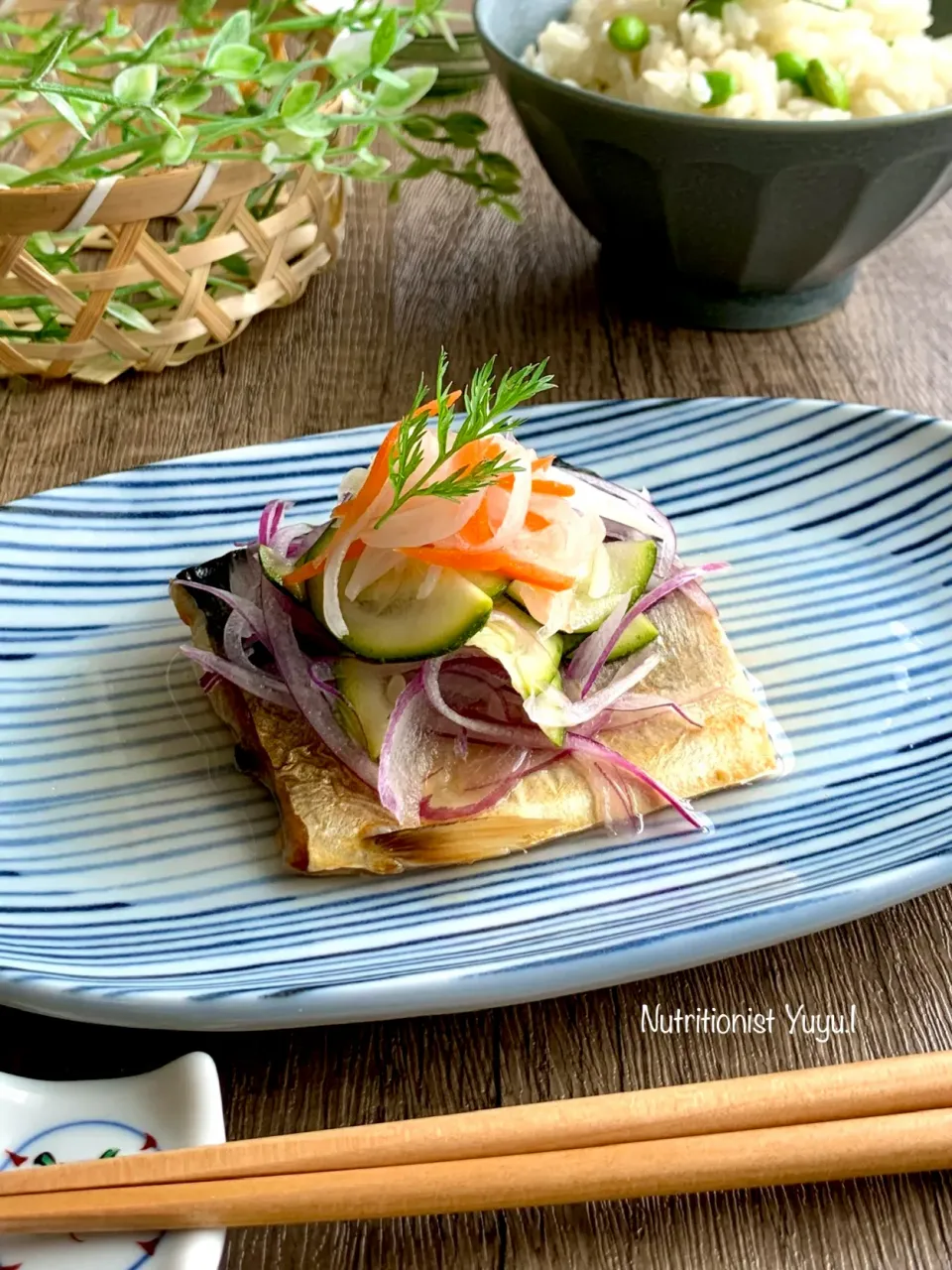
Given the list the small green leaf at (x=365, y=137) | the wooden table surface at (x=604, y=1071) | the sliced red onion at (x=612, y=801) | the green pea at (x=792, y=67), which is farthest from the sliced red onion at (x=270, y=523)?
the green pea at (x=792, y=67)

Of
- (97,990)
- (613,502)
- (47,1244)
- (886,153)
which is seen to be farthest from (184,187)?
(47,1244)

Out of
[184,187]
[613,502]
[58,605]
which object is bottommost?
[613,502]

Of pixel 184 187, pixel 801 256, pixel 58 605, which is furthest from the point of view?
pixel 801 256

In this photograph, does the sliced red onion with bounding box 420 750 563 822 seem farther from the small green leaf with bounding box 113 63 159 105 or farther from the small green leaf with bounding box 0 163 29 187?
the small green leaf with bounding box 0 163 29 187

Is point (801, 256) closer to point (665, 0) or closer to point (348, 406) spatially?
point (665, 0)

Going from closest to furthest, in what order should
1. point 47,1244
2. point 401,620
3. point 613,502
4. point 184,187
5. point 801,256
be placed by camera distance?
point 47,1244, point 401,620, point 613,502, point 184,187, point 801,256

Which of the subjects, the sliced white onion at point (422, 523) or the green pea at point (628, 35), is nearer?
the sliced white onion at point (422, 523)

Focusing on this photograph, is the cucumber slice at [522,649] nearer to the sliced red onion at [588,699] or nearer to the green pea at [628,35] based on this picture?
the sliced red onion at [588,699]
